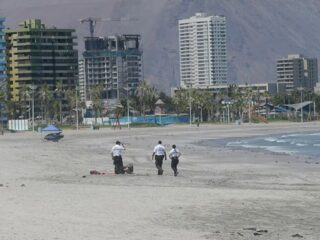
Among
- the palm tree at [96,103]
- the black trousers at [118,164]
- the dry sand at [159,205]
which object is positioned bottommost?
the dry sand at [159,205]

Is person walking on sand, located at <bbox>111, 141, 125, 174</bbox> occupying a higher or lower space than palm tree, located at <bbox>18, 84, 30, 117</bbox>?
lower

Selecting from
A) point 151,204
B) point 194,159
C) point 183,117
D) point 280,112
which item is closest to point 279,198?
point 151,204

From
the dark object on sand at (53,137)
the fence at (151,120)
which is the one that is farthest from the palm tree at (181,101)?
the dark object on sand at (53,137)

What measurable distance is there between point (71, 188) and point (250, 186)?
20.3ft

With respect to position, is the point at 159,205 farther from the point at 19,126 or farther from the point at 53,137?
the point at 19,126

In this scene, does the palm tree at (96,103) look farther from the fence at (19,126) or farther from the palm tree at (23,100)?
the fence at (19,126)

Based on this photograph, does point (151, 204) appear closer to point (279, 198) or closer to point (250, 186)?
point (279, 198)

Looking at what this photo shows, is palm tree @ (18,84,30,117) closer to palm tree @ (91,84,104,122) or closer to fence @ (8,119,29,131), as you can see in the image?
palm tree @ (91,84,104,122)

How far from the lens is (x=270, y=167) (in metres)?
40.0

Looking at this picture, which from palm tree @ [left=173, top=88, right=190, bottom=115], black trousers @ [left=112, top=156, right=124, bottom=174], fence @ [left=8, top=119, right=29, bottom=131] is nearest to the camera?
black trousers @ [left=112, top=156, right=124, bottom=174]

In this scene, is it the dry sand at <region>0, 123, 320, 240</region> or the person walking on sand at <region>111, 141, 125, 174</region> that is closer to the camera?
the dry sand at <region>0, 123, 320, 240</region>

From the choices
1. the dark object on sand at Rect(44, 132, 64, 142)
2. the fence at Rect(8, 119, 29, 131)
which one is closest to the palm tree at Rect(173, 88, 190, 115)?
the fence at Rect(8, 119, 29, 131)

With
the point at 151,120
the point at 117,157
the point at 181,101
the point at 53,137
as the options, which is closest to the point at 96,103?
the point at 151,120

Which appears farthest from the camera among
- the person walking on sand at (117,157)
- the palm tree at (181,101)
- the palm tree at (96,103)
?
the palm tree at (181,101)
